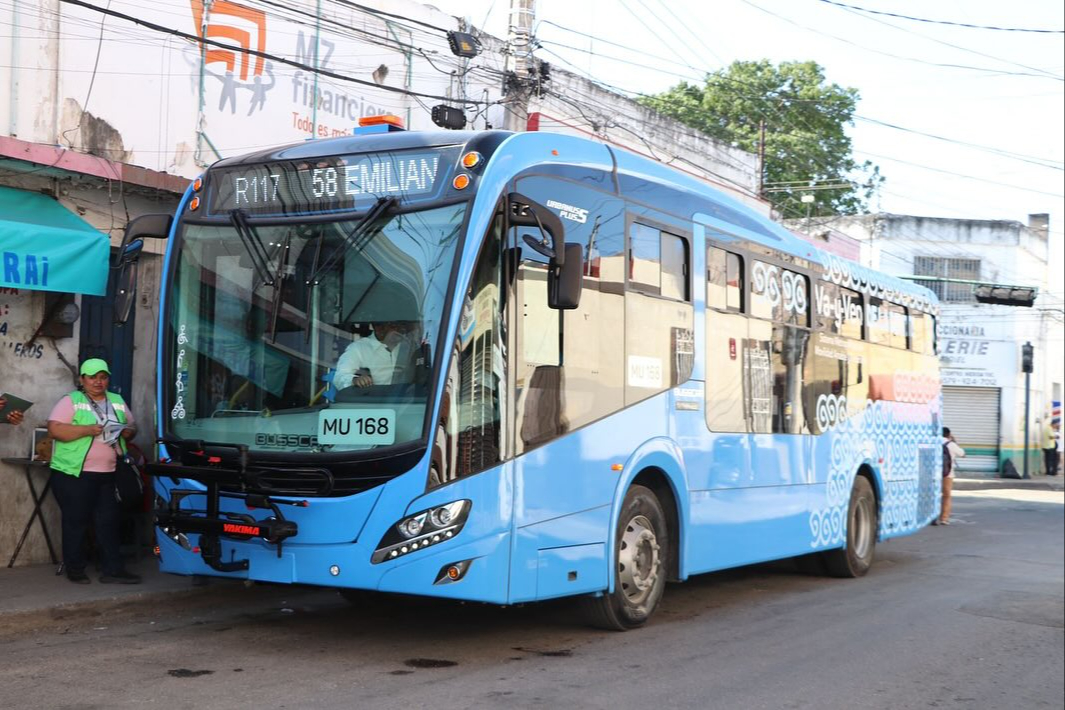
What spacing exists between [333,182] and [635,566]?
3.43 meters

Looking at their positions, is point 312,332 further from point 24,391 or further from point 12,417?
point 24,391

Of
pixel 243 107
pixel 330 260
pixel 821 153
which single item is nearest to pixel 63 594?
pixel 330 260

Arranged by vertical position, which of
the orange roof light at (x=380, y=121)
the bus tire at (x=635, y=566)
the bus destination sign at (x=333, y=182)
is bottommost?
the bus tire at (x=635, y=566)

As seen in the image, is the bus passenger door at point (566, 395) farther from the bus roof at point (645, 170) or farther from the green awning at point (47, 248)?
the green awning at point (47, 248)

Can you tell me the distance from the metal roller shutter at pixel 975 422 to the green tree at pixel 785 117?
348 inches

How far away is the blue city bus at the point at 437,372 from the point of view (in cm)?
700

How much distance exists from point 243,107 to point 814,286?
6.39 m

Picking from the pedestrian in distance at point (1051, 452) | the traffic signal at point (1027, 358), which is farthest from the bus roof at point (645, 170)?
the pedestrian in distance at point (1051, 452)

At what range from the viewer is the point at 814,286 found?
12.0 metres

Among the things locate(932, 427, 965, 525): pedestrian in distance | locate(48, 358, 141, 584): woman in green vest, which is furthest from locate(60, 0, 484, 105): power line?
locate(932, 427, 965, 525): pedestrian in distance

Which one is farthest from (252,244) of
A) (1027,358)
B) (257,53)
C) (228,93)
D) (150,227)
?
(1027,358)

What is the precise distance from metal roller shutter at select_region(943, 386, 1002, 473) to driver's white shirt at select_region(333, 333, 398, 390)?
34658 mm

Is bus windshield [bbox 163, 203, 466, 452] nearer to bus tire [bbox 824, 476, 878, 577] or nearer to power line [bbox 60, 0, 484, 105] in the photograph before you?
power line [bbox 60, 0, 484, 105]

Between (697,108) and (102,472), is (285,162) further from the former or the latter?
(697,108)
